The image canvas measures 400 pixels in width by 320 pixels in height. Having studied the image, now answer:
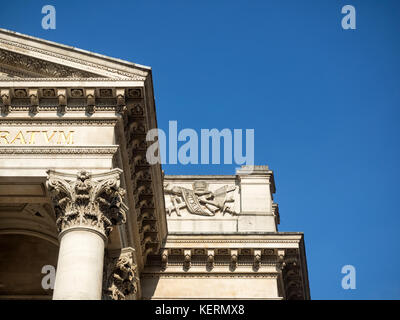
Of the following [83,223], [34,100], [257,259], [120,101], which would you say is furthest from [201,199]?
[83,223]

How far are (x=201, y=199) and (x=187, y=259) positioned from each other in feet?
17.4

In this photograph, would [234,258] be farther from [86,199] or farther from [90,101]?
[86,199]

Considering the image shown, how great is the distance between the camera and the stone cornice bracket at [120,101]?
32938mm

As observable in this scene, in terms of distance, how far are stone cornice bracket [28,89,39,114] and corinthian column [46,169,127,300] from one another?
3079 mm

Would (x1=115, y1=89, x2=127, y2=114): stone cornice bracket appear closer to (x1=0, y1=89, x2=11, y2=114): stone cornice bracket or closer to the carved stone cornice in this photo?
the carved stone cornice

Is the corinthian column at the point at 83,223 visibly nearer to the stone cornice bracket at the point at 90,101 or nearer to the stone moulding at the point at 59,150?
the stone moulding at the point at 59,150

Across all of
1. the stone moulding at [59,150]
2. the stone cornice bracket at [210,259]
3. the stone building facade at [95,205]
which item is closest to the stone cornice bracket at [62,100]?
the stone building facade at [95,205]

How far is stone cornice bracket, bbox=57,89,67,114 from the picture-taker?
108 ft

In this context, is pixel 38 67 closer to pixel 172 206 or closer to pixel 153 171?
pixel 153 171

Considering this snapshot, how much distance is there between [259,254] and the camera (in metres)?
41.8

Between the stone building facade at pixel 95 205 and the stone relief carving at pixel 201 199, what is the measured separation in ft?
7.72

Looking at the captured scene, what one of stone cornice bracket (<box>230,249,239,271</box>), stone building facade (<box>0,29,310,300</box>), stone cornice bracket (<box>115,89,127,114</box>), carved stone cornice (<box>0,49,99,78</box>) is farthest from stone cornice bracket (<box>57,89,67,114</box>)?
stone cornice bracket (<box>230,249,239,271</box>)
